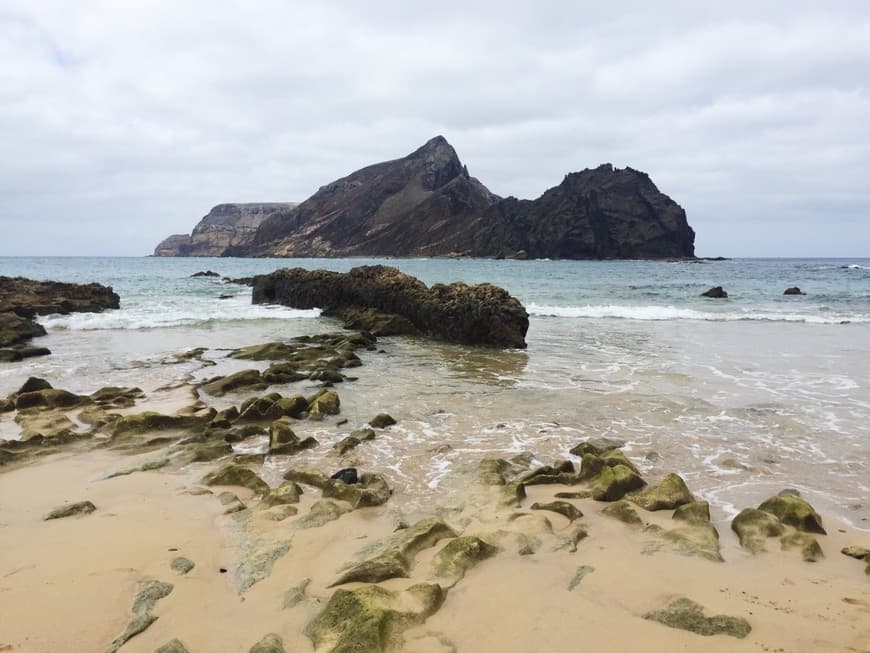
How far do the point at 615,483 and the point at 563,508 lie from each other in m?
0.82

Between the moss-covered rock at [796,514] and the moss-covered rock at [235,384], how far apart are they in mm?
9760

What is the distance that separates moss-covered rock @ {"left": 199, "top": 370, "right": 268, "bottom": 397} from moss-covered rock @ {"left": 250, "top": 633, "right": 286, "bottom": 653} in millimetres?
8638

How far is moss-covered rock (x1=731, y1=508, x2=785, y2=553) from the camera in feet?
16.2

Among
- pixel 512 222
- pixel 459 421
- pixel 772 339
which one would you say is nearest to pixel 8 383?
pixel 459 421

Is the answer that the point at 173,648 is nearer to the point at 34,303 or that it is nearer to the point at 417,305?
the point at 417,305

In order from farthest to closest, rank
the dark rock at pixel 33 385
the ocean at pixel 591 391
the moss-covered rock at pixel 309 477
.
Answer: the dark rock at pixel 33 385
the ocean at pixel 591 391
the moss-covered rock at pixel 309 477

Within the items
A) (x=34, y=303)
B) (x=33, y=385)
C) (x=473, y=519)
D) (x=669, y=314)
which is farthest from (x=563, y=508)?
(x=34, y=303)

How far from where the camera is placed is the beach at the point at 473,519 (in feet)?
12.4

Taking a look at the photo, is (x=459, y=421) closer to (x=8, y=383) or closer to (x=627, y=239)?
(x=8, y=383)

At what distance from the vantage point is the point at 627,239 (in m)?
140

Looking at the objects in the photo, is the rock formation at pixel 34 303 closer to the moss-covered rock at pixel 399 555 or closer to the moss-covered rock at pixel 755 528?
the moss-covered rock at pixel 399 555

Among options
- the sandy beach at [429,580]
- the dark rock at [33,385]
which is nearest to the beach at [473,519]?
the sandy beach at [429,580]

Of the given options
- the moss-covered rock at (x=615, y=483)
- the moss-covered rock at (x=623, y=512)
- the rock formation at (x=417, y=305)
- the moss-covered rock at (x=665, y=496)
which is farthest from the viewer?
the rock formation at (x=417, y=305)

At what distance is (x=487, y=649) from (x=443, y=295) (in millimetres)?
17243
